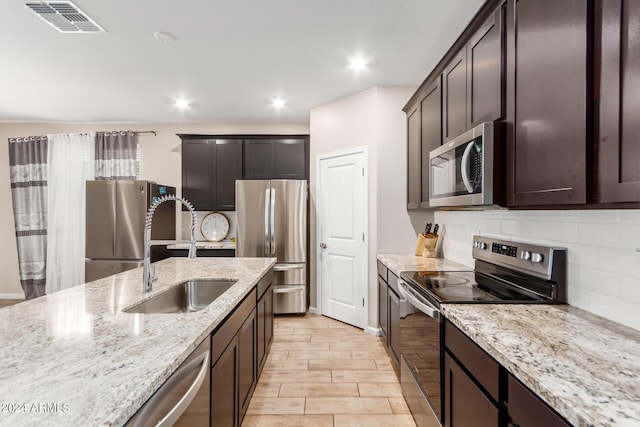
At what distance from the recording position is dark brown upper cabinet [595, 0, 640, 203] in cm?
89

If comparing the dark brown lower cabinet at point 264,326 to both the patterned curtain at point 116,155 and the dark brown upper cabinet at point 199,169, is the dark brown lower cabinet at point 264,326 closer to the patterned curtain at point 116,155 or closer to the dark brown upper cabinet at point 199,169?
the dark brown upper cabinet at point 199,169

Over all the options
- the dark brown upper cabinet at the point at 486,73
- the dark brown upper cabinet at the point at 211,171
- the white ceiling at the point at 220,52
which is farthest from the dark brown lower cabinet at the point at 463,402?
the dark brown upper cabinet at the point at 211,171

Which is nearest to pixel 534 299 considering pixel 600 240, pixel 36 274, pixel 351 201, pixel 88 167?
pixel 600 240

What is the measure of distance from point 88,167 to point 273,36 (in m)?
3.87

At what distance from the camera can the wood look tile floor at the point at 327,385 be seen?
2053 mm

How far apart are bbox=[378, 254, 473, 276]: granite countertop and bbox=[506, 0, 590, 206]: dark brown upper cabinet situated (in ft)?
3.52

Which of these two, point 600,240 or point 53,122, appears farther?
point 53,122

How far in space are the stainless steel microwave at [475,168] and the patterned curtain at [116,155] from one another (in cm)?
453

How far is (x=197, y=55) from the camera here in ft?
9.23

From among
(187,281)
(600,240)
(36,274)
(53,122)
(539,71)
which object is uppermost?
(53,122)

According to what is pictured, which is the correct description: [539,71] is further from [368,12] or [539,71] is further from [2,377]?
[2,377]

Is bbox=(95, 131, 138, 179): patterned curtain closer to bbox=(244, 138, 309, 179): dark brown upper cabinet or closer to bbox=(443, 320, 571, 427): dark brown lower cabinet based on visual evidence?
bbox=(244, 138, 309, 179): dark brown upper cabinet

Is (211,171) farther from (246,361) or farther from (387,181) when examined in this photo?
(246,361)

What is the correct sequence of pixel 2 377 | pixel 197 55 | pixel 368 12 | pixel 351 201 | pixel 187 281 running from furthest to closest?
pixel 351 201 < pixel 197 55 < pixel 368 12 < pixel 187 281 < pixel 2 377
